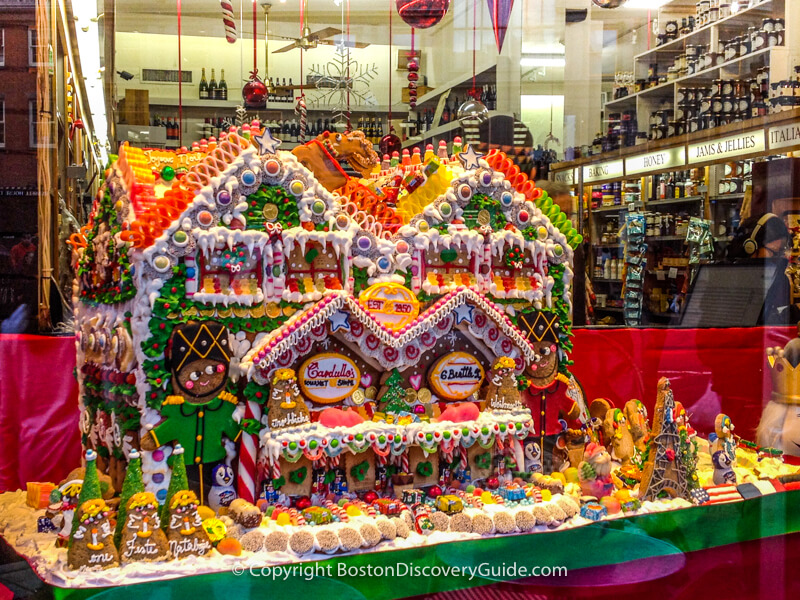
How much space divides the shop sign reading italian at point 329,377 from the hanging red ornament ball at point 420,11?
1546 millimetres

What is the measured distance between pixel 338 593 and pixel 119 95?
2.00 metres

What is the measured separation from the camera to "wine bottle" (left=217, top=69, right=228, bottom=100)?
11.9ft

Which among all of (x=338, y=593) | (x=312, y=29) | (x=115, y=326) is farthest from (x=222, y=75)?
(x=338, y=593)

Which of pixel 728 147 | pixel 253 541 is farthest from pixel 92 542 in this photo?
pixel 728 147

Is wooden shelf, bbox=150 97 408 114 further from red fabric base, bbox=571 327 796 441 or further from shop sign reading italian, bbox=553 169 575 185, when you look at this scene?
red fabric base, bbox=571 327 796 441

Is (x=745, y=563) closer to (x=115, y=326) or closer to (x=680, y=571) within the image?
(x=680, y=571)

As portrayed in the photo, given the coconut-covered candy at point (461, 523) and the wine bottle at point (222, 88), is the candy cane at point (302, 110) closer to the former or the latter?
the wine bottle at point (222, 88)

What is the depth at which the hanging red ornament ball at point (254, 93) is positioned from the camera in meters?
3.72

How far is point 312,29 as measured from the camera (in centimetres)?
381

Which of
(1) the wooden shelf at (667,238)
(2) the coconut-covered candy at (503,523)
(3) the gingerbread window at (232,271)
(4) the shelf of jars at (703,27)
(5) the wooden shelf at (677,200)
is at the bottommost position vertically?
(2) the coconut-covered candy at (503,523)

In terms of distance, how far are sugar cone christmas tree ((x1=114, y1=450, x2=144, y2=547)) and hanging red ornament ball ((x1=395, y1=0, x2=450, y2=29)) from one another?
2.17 meters

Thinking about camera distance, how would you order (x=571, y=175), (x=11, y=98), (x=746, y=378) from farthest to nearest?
(x=571, y=175) < (x=746, y=378) < (x=11, y=98)

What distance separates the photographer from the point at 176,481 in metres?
2.83

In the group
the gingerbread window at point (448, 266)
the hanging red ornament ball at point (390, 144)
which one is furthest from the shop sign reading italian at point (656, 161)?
the gingerbread window at point (448, 266)
